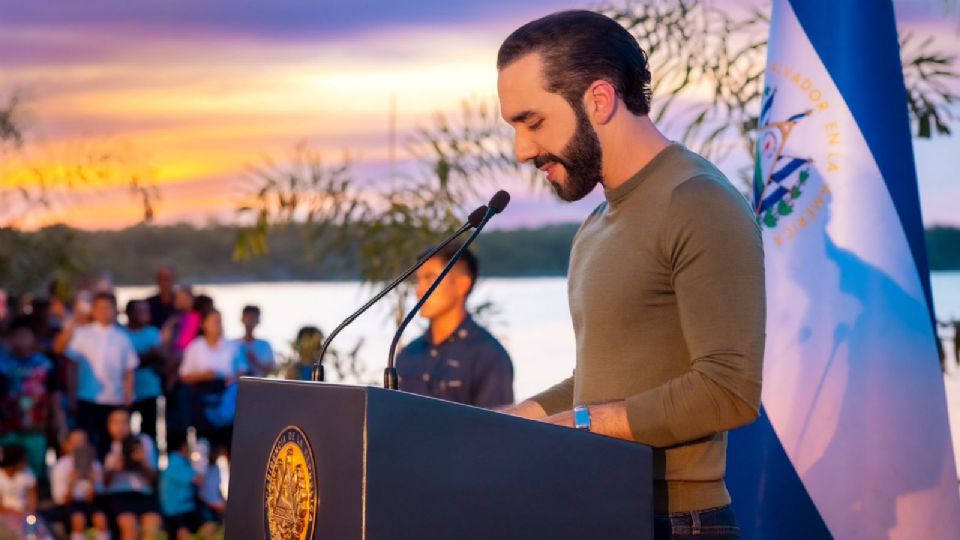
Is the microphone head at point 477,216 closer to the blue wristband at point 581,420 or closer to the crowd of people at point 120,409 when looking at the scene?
the blue wristband at point 581,420

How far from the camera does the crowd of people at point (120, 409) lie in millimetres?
6688

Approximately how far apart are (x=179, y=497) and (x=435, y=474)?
5.70 metres

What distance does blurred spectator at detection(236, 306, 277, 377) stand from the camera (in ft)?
23.2

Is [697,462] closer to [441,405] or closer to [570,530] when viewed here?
[570,530]

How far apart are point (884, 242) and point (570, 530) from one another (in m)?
1.70

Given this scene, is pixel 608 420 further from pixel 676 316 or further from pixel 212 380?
pixel 212 380

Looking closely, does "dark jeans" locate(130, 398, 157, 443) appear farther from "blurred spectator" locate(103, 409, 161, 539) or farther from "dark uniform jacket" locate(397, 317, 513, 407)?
"dark uniform jacket" locate(397, 317, 513, 407)

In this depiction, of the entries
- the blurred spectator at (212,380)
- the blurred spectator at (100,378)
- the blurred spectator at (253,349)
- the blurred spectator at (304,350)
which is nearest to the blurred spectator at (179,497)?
the blurred spectator at (212,380)

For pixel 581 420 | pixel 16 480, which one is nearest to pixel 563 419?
pixel 581 420

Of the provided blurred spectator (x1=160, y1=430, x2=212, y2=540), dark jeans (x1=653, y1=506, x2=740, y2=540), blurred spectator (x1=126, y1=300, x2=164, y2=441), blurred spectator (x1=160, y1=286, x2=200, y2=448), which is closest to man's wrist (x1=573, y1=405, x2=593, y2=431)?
dark jeans (x1=653, y1=506, x2=740, y2=540)

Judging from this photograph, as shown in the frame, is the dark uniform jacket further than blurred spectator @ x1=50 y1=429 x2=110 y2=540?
No

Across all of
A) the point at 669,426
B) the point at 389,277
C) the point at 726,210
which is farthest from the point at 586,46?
the point at 389,277

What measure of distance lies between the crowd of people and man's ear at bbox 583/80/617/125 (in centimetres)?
518

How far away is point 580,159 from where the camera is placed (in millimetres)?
1711
